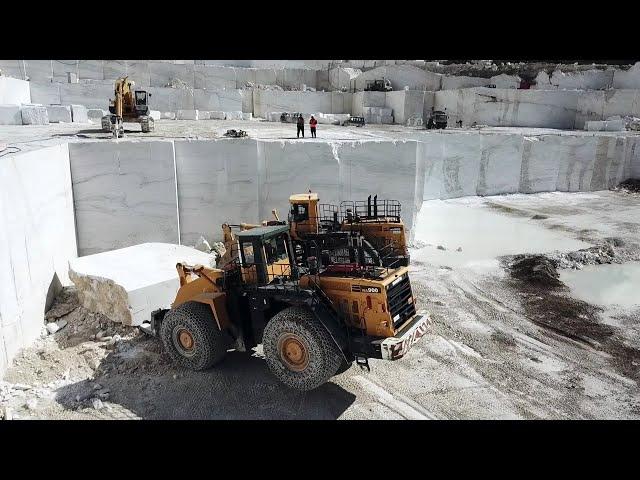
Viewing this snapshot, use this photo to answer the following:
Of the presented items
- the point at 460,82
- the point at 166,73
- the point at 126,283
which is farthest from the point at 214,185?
the point at 460,82

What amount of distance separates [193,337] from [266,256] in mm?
1629

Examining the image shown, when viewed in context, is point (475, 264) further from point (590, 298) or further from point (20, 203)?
point (20, 203)

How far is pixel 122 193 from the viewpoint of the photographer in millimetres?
11633

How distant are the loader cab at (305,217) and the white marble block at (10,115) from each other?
12268 millimetres

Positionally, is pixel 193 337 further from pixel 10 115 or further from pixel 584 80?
pixel 584 80

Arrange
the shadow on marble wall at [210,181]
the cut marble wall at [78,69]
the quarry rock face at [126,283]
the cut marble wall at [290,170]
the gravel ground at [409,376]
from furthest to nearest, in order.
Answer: the cut marble wall at [78,69], the cut marble wall at [290,170], the shadow on marble wall at [210,181], the quarry rock face at [126,283], the gravel ground at [409,376]

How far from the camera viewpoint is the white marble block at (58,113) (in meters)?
18.0

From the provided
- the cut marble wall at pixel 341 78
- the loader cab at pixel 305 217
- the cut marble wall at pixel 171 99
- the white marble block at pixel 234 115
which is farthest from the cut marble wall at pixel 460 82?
the loader cab at pixel 305 217

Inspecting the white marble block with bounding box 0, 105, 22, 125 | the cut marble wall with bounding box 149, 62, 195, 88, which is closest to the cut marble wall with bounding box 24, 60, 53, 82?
the cut marble wall with bounding box 149, 62, 195, 88

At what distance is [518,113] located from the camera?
89.7 feet

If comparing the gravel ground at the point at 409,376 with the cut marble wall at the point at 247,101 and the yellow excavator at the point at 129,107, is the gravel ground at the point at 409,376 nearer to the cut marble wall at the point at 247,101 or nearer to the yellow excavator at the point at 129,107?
the yellow excavator at the point at 129,107

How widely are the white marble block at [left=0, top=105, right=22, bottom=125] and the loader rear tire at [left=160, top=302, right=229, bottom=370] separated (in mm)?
12720

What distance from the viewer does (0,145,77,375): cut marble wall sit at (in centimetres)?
775

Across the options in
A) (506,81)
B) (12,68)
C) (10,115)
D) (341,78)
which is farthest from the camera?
(341,78)
